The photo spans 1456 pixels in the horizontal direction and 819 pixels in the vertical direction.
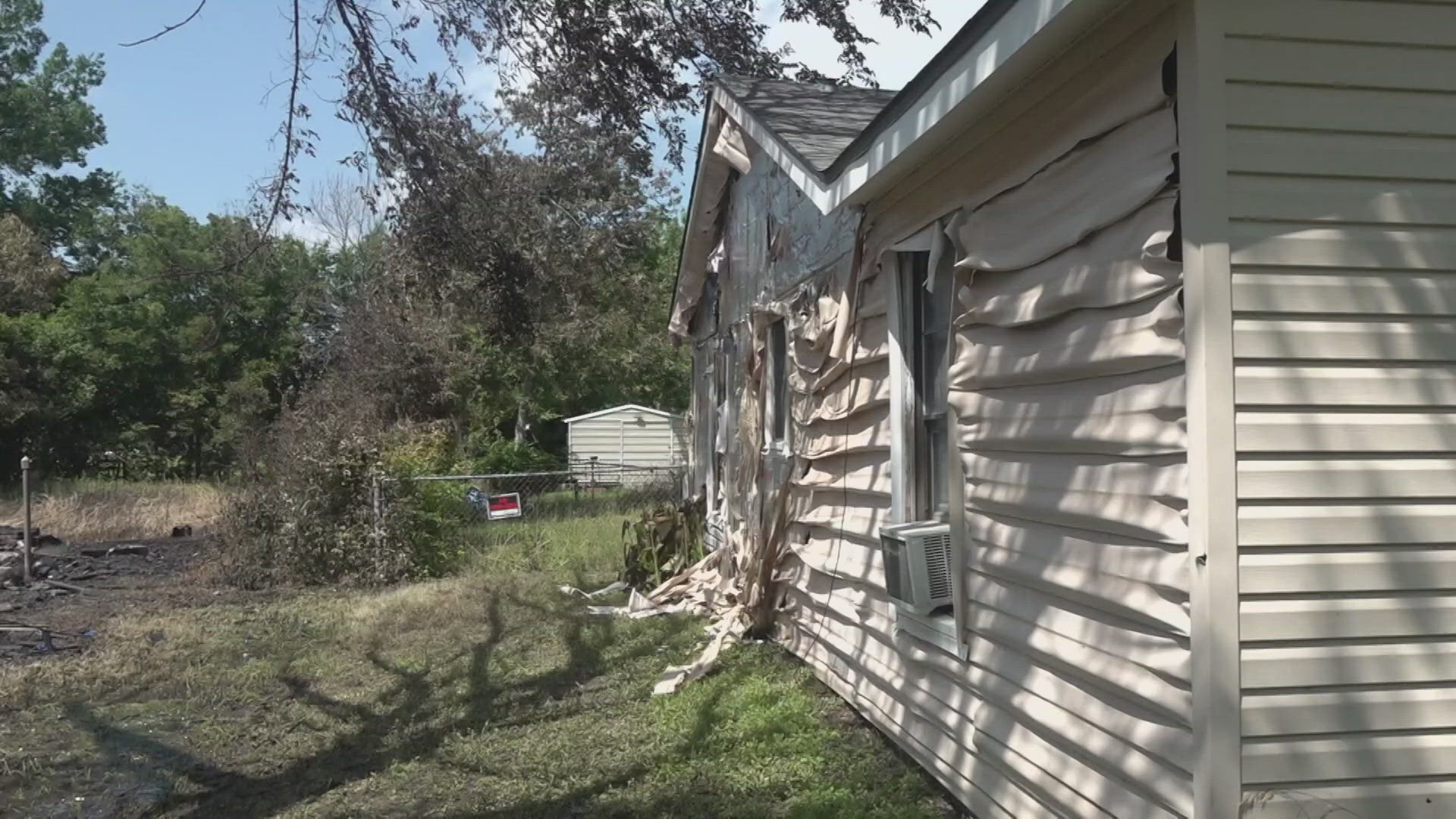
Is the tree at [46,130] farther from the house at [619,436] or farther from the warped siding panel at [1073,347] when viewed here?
the warped siding panel at [1073,347]

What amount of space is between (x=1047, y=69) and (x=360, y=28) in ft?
18.0

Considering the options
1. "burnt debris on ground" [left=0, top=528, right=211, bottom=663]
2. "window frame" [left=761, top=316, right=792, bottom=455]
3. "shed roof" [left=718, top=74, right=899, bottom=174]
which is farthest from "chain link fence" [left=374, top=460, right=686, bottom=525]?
"shed roof" [left=718, top=74, right=899, bottom=174]

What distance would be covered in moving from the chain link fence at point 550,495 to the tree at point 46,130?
26710 millimetres

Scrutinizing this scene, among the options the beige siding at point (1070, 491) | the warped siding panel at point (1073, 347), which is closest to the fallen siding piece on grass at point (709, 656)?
the beige siding at point (1070, 491)

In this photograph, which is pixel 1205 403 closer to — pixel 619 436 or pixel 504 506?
pixel 504 506

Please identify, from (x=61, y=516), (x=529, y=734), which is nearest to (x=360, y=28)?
(x=529, y=734)

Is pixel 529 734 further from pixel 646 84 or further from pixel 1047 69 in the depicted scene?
pixel 646 84

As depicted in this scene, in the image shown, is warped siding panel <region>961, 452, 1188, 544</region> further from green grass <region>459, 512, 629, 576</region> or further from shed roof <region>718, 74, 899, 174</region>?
green grass <region>459, 512, 629, 576</region>

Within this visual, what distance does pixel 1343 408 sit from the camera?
2.88 m

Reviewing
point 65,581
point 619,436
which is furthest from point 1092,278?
point 619,436

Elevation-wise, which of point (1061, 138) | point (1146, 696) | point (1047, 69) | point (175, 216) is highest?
point (175, 216)

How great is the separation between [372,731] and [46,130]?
40809 mm

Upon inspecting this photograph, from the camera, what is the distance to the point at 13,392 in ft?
82.2

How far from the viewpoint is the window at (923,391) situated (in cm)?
527
